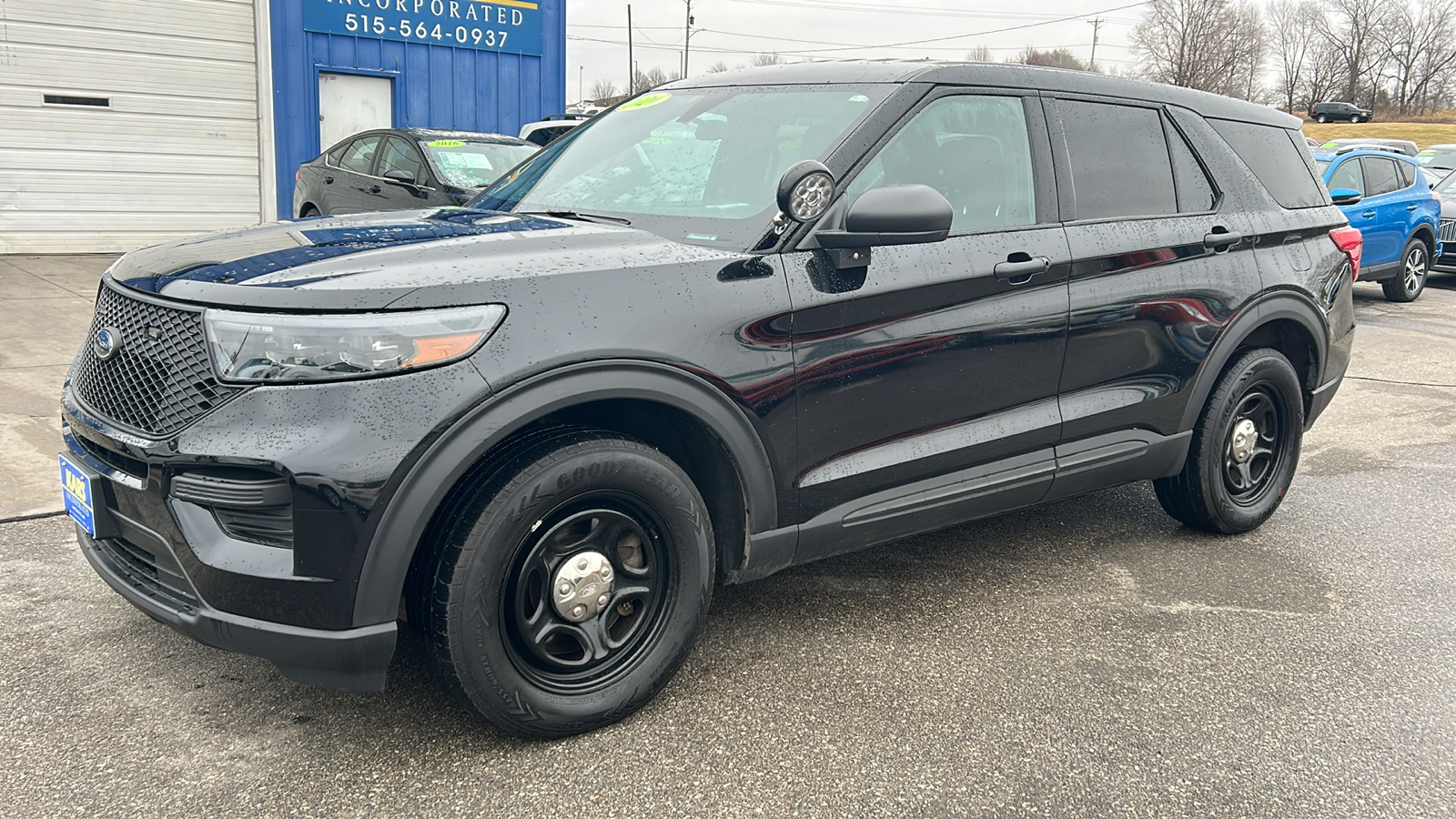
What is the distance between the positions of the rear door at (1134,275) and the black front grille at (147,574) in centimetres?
261

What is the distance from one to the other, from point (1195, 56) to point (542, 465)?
263 ft

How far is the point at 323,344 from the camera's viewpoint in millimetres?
2281

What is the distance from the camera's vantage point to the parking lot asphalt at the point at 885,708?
→ 2.50 meters

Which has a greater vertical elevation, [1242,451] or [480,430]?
[480,430]

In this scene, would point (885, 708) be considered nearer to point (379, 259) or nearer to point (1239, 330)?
point (379, 259)

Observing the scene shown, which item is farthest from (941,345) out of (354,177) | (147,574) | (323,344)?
(354,177)

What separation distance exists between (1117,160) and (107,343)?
3157mm

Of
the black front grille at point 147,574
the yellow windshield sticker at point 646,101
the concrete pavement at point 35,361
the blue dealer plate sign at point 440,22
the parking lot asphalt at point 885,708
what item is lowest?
the parking lot asphalt at point 885,708

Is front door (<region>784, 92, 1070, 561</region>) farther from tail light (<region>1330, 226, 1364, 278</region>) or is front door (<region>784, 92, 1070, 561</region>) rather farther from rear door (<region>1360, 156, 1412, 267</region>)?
rear door (<region>1360, 156, 1412, 267</region>)

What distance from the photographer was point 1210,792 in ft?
8.45

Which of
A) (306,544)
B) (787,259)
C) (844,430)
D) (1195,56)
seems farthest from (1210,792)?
(1195,56)

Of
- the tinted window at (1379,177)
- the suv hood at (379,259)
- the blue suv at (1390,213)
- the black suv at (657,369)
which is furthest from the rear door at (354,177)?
the tinted window at (1379,177)

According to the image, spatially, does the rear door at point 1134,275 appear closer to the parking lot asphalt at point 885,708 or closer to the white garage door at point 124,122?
the parking lot asphalt at point 885,708

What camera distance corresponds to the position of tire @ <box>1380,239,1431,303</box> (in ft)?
41.4
